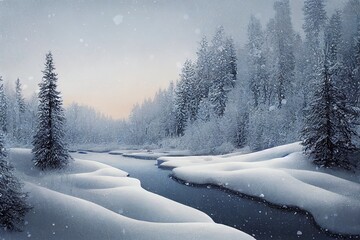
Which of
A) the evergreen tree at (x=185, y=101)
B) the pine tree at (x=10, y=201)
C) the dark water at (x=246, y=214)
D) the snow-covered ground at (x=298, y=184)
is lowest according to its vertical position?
the dark water at (x=246, y=214)

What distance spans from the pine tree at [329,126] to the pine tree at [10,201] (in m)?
20.8

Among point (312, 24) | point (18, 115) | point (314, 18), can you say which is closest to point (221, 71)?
point (312, 24)

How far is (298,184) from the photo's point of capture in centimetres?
2119

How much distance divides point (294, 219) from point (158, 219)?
26.0 feet

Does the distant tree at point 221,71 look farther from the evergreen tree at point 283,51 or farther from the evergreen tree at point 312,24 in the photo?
the evergreen tree at point 312,24

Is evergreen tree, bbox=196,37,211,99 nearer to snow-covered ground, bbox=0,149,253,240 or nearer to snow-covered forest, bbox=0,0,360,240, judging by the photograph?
snow-covered forest, bbox=0,0,360,240

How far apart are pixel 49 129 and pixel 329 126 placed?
22.8 meters

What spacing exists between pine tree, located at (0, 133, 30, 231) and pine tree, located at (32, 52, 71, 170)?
15.7m

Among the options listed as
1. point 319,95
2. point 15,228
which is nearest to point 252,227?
point 15,228

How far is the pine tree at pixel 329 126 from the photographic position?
2452cm

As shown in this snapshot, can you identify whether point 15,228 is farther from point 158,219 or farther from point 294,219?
point 294,219

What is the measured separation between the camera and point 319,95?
26.0 meters

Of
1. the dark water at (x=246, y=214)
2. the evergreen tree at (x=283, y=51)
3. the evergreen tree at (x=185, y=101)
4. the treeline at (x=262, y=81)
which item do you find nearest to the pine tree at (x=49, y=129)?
the dark water at (x=246, y=214)

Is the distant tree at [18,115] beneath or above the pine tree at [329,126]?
above
